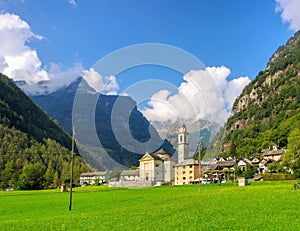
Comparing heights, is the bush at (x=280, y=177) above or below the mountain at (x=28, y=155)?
below

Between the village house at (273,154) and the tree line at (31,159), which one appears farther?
the tree line at (31,159)

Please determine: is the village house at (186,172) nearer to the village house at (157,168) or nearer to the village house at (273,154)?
the village house at (157,168)

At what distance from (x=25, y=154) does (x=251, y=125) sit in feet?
386

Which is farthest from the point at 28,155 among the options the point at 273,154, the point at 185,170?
the point at 273,154

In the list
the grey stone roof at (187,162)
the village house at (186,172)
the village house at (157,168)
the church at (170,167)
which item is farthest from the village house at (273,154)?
the village house at (157,168)

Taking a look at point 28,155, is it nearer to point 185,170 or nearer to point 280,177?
point 185,170

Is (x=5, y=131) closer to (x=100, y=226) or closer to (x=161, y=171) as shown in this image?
(x=161, y=171)

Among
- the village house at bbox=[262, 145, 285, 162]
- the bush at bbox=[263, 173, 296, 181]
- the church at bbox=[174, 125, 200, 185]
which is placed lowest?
the bush at bbox=[263, 173, 296, 181]

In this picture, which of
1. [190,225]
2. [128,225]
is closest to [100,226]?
[128,225]

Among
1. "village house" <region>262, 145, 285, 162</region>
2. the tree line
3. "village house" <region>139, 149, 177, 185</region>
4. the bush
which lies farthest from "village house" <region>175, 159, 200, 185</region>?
the tree line

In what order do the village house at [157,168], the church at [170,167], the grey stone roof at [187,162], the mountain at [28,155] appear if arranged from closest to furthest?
the church at [170,167]
the grey stone roof at [187,162]
the village house at [157,168]
the mountain at [28,155]

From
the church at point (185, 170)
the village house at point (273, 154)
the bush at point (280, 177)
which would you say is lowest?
the bush at point (280, 177)

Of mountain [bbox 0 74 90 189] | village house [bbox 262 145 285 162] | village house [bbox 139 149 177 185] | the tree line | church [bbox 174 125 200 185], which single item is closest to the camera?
church [bbox 174 125 200 185]

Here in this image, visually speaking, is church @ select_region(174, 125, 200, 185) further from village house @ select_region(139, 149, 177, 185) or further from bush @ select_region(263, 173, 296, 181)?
bush @ select_region(263, 173, 296, 181)
